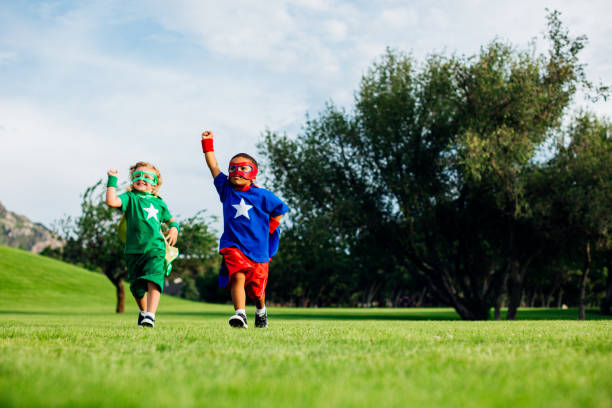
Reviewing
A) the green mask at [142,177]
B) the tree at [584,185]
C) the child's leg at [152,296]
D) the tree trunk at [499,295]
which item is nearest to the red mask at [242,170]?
the green mask at [142,177]

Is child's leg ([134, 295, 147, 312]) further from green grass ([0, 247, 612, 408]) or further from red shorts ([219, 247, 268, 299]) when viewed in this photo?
green grass ([0, 247, 612, 408])

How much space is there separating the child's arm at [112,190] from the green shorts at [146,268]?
100cm

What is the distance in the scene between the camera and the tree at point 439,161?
23.2m

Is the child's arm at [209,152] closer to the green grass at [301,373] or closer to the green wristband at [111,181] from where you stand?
the green wristband at [111,181]

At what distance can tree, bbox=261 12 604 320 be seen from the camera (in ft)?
76.0

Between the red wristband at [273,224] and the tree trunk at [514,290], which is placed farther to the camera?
the tree trunk at [514,290]

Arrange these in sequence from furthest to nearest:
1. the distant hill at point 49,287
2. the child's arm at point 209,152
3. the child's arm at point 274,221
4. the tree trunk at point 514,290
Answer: the distant hill at point 49,287 → the tree trunk at point 514,290 → the child's arm at point 209,152 → the child's arm at point 274,221

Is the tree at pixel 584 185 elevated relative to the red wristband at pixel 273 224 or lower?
elevated

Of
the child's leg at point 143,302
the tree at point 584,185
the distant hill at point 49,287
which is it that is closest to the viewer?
the child's leg at point 143,302

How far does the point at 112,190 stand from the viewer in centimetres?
751

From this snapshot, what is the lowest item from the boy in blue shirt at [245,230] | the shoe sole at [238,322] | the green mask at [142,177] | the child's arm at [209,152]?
the shoe sole at [238,322]

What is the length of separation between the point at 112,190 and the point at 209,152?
1.61 metres

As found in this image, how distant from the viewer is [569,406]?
224 centimetres

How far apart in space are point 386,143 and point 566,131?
9.13m
